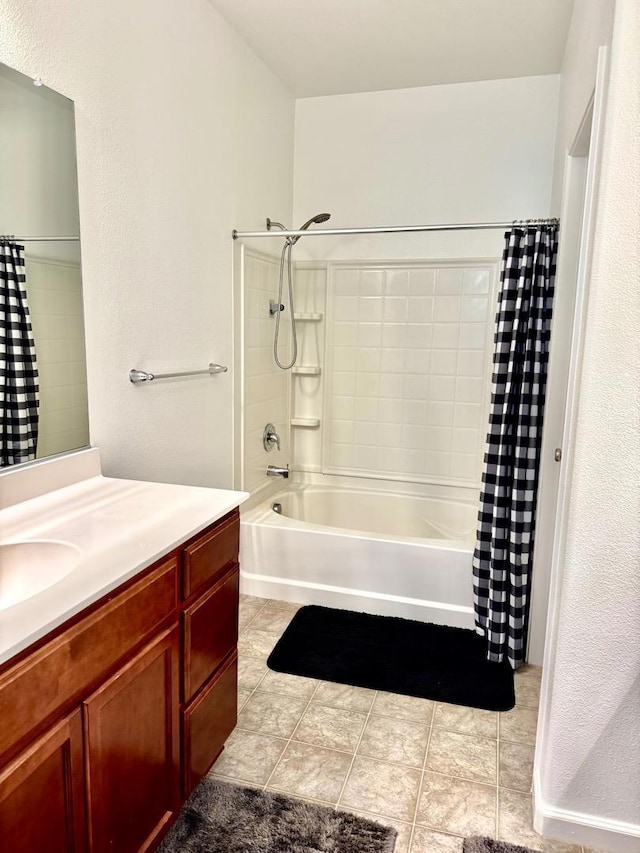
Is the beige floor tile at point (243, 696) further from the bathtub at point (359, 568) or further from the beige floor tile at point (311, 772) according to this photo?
the bathtub at point (359, 568)

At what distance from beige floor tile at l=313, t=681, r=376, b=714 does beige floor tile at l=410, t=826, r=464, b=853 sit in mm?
549

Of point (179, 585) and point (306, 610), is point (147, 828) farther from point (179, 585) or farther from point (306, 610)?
point (306, 610)

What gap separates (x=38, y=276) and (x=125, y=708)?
45.0 inches

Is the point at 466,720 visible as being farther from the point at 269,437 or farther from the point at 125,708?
the point at 269,437

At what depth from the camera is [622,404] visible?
1436mm

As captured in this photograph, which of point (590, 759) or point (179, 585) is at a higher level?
point (179, 585)

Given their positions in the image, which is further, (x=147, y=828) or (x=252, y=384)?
(x=252, y=384)

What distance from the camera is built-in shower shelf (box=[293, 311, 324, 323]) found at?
3.51 m

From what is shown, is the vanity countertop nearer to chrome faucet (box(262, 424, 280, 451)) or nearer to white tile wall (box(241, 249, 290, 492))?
white tile wall (box(241, 249, 290, 492))

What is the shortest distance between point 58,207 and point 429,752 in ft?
6.68

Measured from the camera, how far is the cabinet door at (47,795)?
965mm

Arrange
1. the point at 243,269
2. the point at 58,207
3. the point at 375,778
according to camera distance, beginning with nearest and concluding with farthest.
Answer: the point at 58,207 < the point at 375,778 < the point at 243,269

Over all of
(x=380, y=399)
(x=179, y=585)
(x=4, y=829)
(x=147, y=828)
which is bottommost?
(x=147, y=828)

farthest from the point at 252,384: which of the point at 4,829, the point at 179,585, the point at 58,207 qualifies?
the point at 4,829
